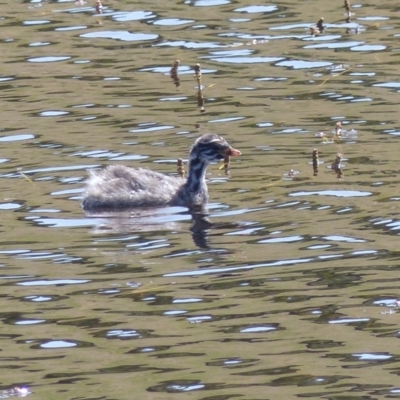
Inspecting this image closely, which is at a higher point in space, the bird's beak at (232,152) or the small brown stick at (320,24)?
the small brown stick at (320,24)

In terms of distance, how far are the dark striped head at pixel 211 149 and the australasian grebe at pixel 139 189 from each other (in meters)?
0.02

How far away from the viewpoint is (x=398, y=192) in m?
13.1

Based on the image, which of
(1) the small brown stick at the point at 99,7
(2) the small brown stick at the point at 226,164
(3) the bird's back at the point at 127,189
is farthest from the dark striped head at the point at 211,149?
(1) the small brown stick at the point at 99,7

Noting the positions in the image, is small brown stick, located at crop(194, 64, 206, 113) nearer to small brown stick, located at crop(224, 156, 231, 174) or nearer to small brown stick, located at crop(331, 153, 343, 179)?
small brown stick, located at crop(224, 156, 231, 174)

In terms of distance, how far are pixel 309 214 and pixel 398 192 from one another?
104cm

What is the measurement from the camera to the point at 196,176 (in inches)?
558

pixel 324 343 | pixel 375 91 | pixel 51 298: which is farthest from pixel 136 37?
pixel 324 343

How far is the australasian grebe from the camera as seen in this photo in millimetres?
13484

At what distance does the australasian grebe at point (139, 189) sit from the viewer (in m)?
13.5

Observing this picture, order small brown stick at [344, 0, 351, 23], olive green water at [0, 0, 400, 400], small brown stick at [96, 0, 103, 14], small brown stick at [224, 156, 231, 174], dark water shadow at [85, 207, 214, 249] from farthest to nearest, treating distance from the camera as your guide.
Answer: small brown stick at [96, 0, 103, 14] < small brown stick at [344, 0, 351, 23] < small brown stick at [224, 156, 231, 174] < dark water shadow at [85, 207, 214, 249] < olive green water at [0, 0, 400, 400]

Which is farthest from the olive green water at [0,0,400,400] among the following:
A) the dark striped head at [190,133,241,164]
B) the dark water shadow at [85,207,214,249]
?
the dark striped head at [190,133,241,164]

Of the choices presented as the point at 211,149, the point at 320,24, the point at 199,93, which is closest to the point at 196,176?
the point at 211,149

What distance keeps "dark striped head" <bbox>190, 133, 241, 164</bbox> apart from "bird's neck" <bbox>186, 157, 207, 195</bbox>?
0.04 metres

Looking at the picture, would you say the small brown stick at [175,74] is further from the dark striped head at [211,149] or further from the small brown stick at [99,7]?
the small brown stick at [99,7]
